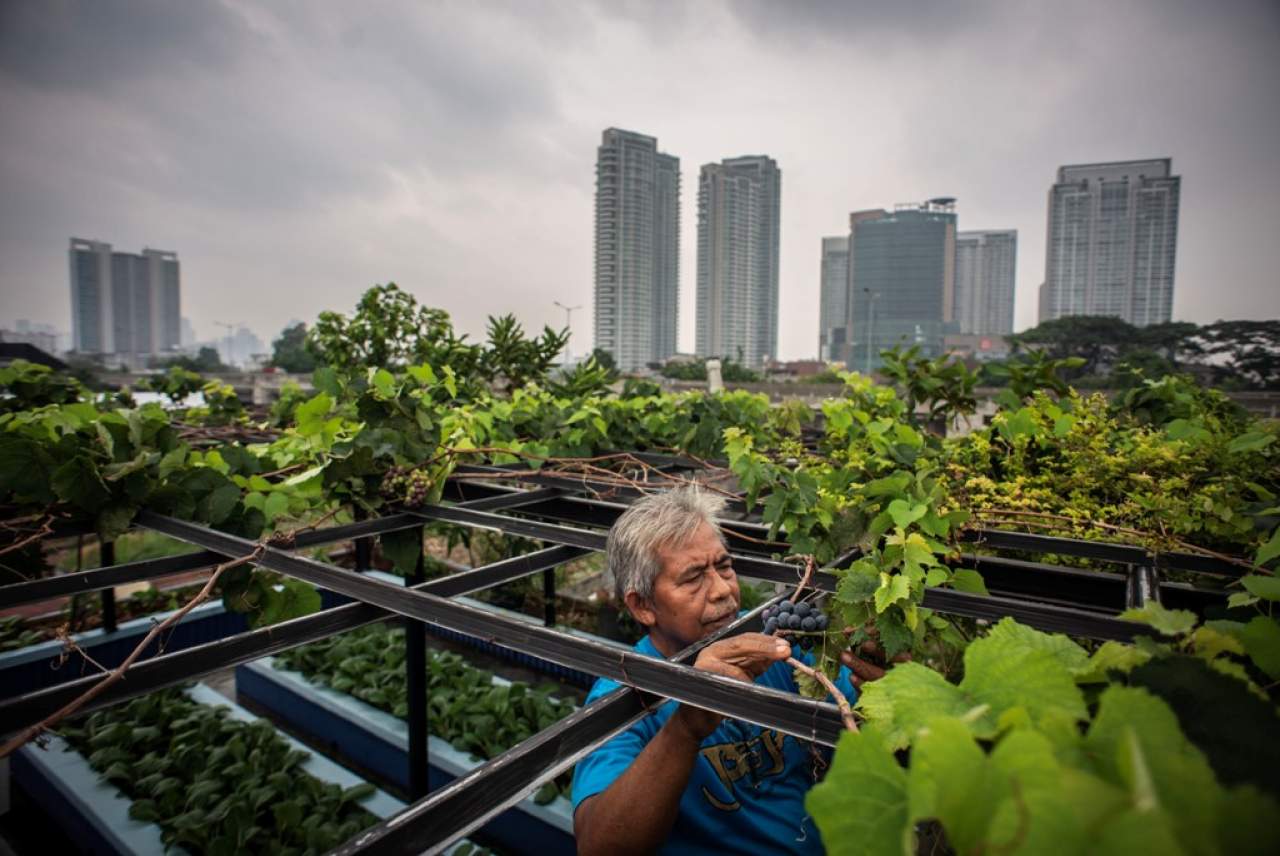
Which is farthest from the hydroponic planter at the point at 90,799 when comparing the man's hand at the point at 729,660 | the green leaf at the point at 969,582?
the green leaf at the point at 969,582

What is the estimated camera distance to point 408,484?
302 cm

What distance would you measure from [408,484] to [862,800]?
9.07 feet

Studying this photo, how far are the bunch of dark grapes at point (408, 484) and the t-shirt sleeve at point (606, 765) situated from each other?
1.68 m

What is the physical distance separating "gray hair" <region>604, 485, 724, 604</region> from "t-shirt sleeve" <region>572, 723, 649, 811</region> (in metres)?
0.46

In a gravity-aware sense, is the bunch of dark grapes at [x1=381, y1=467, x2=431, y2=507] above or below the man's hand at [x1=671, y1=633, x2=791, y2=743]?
above

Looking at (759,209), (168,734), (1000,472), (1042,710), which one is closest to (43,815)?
(168,734)

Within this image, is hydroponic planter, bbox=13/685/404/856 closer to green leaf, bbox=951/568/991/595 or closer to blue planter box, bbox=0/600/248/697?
blue planter box, bbox=0/600/248/697

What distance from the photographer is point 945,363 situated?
4215 millimetres

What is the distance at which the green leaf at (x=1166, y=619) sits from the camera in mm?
749

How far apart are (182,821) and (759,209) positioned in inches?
3735

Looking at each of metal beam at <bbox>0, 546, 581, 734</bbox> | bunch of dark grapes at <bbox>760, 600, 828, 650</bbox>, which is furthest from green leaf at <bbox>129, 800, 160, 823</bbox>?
bunch of dark grapes at <bbox>760, 600, 828, 650</bbox>

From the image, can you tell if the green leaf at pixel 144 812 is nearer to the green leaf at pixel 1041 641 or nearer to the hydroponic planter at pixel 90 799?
the hydroponic planter at pixel 90 799

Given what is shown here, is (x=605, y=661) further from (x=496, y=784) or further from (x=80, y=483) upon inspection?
(x=80, y=483)

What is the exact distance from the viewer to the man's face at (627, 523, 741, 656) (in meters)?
1.98
